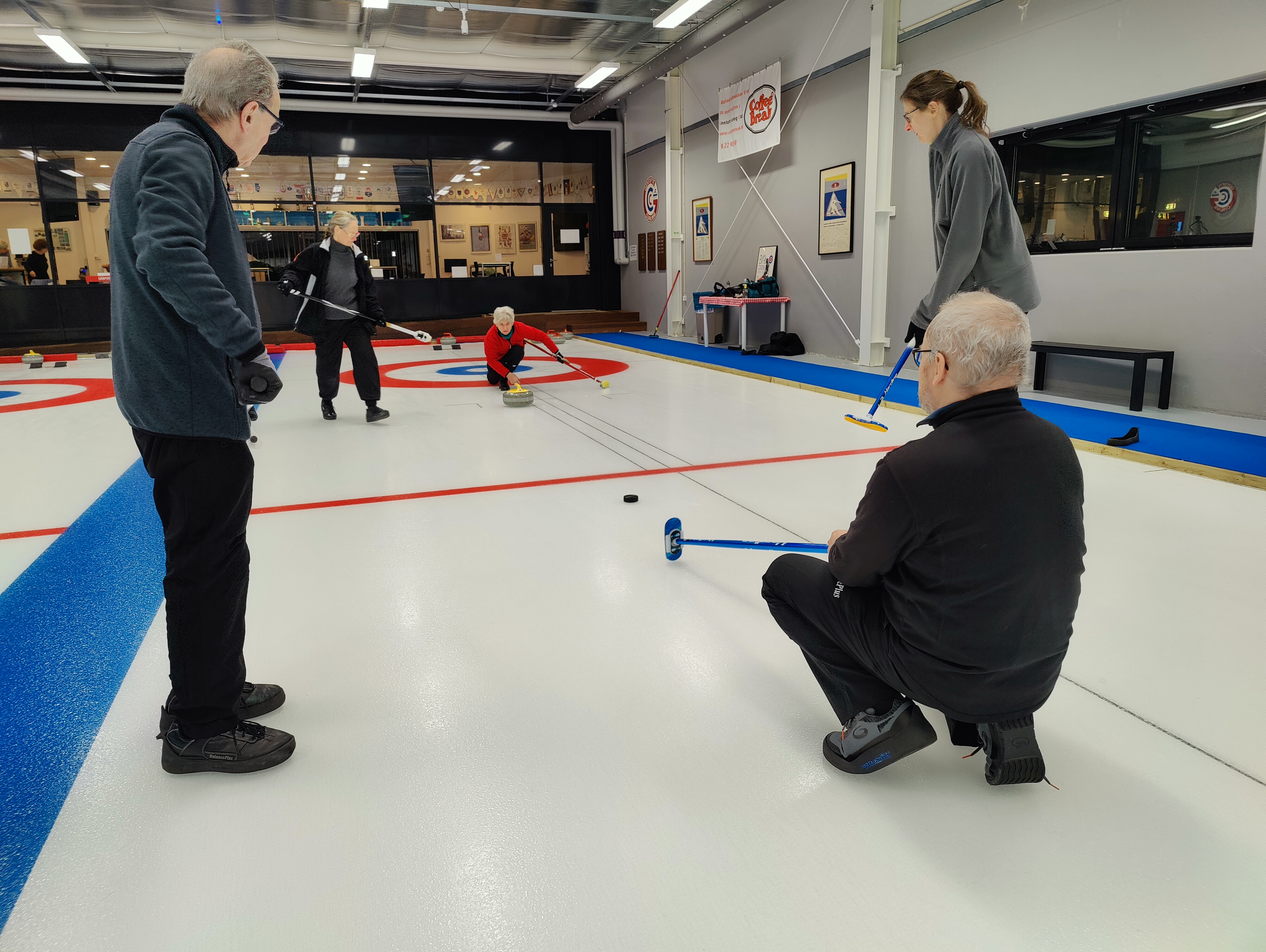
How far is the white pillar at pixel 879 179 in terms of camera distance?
8.30 m

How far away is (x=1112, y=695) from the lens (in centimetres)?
214

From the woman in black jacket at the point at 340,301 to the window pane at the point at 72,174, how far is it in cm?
1017

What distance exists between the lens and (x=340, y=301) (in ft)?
20.1

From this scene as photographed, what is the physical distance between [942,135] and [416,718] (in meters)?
2.74

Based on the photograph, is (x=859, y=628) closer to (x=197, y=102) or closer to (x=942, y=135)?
(x=197, y=102)

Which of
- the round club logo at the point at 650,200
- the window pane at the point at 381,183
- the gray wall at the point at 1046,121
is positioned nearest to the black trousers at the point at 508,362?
the gray wall at the point at 1046,121

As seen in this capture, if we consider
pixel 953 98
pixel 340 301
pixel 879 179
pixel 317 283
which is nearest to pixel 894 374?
pixel 953 98

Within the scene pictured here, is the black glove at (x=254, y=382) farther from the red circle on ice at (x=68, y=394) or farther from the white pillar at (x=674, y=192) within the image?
the white pillar at (x=674, y=192)

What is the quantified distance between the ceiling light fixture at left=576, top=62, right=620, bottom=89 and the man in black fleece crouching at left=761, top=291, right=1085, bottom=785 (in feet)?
39.2

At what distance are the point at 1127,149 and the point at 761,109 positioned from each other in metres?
5.43

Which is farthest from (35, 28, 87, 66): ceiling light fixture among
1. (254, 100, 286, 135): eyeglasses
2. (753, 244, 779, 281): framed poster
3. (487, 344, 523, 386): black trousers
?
(254, 100, 286, 135): eyeglasses

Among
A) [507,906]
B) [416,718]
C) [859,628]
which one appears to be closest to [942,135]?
[859,628]

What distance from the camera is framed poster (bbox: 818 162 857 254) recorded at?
929 centimetres

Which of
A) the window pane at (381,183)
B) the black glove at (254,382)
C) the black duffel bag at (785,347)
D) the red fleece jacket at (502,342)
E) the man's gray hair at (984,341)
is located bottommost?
the black duffel bag at (785,347)
